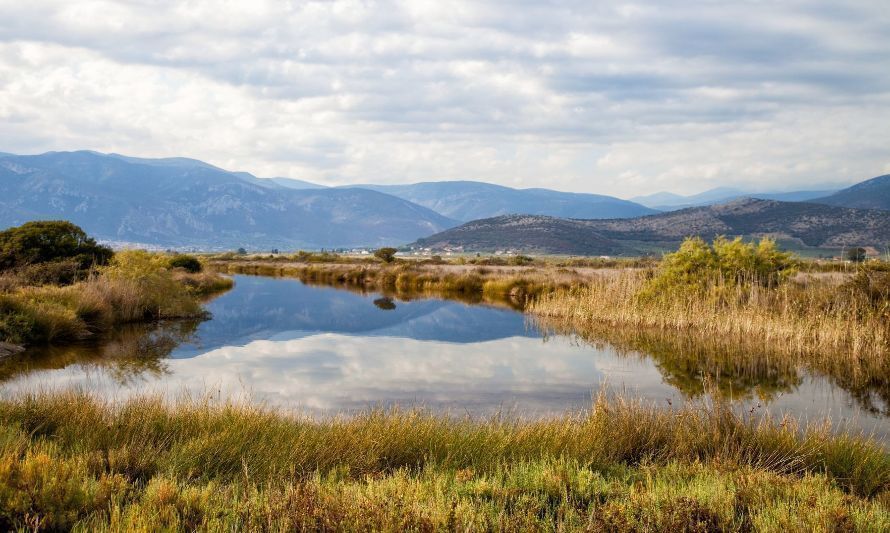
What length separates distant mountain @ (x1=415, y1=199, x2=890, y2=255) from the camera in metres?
96.0

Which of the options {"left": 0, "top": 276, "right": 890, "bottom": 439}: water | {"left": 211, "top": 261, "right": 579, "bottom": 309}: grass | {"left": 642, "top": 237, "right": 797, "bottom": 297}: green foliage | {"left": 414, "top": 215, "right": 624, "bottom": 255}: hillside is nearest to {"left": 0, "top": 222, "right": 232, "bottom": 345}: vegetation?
{"left": 0, "top": 276, "right": 890, "bottom": 439}: water

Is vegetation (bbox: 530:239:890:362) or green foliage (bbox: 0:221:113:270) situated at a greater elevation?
green foliage (bbox: 0:221:113:270)

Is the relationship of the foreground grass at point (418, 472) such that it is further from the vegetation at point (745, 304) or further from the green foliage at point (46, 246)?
the green foliage at point (46, 246)

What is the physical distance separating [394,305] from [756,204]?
4170 inches

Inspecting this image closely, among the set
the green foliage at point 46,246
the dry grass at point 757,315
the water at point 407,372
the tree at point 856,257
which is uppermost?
the green foliage at point 46,246

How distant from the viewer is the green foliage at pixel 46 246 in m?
27.3

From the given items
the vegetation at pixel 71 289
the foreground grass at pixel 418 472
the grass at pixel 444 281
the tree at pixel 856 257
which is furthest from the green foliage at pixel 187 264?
the foreground grass at pixel 418 472

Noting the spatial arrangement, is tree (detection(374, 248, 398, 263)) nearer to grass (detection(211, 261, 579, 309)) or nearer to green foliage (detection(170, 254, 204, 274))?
grass (detection(211, 261, 579, 309))

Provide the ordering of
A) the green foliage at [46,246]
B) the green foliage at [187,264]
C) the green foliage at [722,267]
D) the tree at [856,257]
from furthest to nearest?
the green foliage at [187,264]
the green foliage at [46,246]
the tree at [856,257]
the green foliage at [722,267]

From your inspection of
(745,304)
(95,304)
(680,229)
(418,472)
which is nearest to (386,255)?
(95,304)

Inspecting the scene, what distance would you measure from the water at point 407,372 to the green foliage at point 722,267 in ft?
17.0

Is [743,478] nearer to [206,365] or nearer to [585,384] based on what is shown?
[585,384]

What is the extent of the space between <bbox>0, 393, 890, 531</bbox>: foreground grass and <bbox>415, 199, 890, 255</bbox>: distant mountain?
90.2m

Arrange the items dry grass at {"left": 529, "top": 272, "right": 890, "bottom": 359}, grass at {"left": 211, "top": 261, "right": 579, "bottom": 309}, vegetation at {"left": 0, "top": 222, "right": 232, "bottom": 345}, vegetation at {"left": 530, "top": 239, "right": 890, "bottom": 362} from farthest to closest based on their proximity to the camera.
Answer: grass at {"left": 211, "top": 261, "right": 579, "bottom": 309} < vegetation at {"left": 0, "top": 222, "right": 232, "bottom": 345} < vegetation at {"left": 530, "top": 239, "right": 890, "bottom": 362} < dry grass at {"left": 529, "top": 272, "right": 890, "bottom": 359}
